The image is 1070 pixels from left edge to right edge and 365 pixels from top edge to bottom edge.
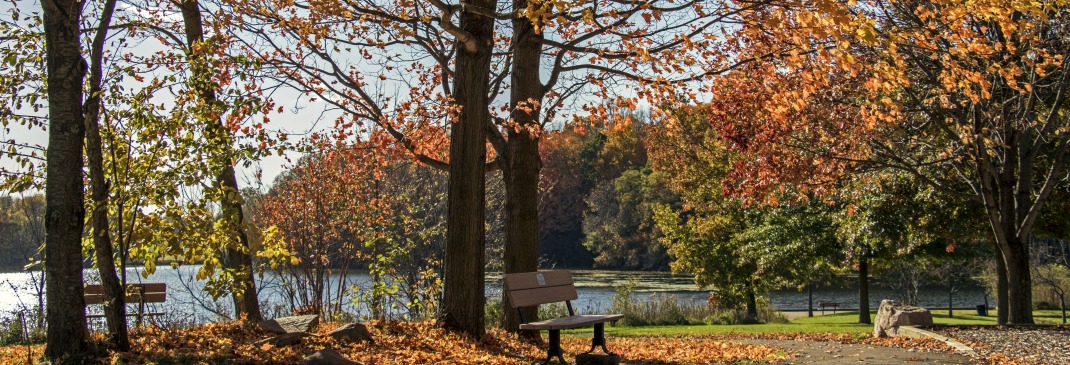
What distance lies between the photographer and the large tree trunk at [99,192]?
6367 mm

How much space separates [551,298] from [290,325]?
2484mm

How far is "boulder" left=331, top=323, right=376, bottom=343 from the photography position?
7.61 m

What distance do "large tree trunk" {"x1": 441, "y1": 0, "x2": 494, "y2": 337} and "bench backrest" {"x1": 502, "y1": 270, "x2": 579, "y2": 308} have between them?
0.94 metres

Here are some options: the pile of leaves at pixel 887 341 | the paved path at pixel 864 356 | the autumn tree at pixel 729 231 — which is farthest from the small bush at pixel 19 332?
the autumn tree at pixel 729 231

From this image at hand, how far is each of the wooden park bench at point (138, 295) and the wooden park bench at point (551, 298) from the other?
326cm

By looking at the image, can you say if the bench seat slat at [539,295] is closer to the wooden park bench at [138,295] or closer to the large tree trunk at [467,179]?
the large tree trunk at [467,179]

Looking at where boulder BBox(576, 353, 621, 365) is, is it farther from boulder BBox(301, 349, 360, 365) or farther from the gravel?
the gravel

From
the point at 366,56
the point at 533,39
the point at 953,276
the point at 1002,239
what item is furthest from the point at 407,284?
the point at 953,276

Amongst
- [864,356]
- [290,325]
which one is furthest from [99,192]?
[864,356]

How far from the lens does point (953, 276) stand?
101ft

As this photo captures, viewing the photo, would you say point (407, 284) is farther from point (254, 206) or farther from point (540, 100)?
point (540, 100)

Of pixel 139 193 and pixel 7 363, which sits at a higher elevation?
pixel 139 193

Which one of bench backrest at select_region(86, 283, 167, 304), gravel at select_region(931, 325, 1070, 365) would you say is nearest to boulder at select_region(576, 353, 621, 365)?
bench backrest at select_region(86, 283, 167, 304)

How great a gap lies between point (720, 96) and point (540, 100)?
2.31m
